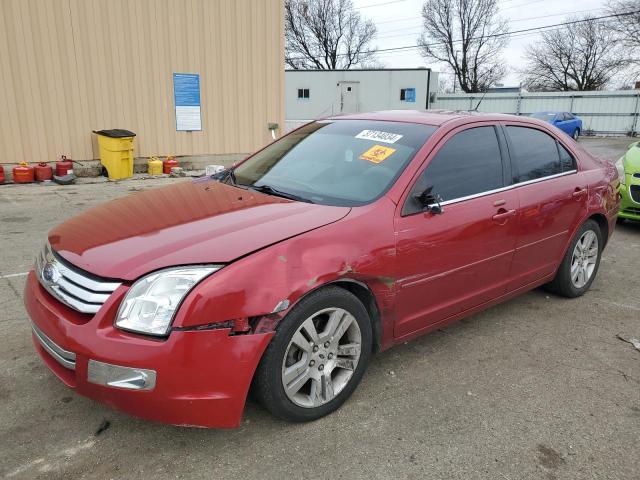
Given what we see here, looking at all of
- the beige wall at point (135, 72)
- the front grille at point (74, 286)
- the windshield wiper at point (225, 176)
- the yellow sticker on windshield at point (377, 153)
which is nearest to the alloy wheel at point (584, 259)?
the yellow sticker on windshield at point (377, 153)

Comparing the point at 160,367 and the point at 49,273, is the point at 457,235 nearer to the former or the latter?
the point at 160,367

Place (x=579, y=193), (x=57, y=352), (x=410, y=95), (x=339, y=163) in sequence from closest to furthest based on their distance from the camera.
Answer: (x=57, y=352) → (x=339, y=163) → (x=579, y=193) → (x=410, y=95)

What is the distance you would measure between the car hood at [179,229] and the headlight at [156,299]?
0.05 meters

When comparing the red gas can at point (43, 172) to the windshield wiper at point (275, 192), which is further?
the red gas can at point (43, 172)

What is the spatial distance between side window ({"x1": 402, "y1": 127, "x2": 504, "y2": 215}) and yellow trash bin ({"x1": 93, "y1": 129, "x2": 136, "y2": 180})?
9.02 m

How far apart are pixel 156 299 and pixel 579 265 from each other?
3752 millimetres

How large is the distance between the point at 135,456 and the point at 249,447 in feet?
1.71

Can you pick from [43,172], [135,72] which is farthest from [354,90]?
[43,172]

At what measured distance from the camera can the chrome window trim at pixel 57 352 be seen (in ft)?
7.54

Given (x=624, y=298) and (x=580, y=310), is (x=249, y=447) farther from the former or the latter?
(x=624, y=298)

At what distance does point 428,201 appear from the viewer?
303cm

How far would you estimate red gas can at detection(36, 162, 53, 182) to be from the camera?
10.5m

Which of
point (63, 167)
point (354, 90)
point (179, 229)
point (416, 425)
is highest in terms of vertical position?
point (354, 90)

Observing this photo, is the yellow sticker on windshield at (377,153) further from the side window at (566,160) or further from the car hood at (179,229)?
the side window at (566,160)
